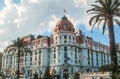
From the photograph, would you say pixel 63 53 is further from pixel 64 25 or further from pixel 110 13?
pixel 110 13

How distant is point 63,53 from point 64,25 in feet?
39.4

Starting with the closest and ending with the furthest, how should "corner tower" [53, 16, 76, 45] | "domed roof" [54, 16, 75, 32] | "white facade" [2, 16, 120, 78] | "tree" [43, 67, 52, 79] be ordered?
"tree" [43, 67, 52, 79]
"white facade" [2, 16, 120, 78]
"corner tower" [53, 16, 76, 45]
"domed roof" [54, 16, 75, 32]

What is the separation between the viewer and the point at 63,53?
95.9 metres

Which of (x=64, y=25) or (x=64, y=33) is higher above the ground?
(x=64, y=25)

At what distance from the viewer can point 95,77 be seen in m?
57.1

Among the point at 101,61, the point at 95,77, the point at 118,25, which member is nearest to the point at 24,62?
the point at 101,61

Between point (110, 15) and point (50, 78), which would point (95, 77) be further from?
point (50, 78)

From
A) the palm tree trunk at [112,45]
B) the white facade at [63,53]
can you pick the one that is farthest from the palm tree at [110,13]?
the white facade at [63,53]

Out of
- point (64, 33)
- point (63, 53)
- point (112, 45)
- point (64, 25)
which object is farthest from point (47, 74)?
point (112, 45)

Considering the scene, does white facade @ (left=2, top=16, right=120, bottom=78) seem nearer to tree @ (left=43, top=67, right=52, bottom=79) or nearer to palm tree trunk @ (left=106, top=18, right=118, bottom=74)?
tree @ (left=43, top=67, right=52, bottom=79)

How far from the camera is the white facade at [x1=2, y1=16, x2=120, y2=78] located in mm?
95938

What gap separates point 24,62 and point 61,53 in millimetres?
27008

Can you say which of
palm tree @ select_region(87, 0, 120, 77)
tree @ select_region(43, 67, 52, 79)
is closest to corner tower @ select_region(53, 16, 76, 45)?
tree @ select_region(43, 67, 52, 79)

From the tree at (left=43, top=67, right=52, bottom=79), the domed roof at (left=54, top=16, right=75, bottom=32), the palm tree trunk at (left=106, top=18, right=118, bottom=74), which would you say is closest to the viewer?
the palm tree trunk at (left=106, top=18, right=118, bottom=74)
